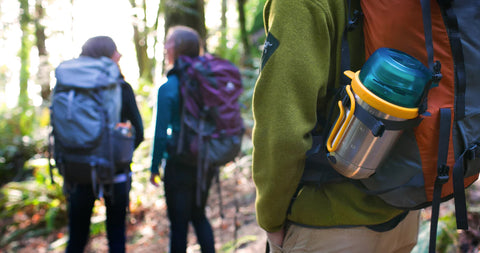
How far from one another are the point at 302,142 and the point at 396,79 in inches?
15.6

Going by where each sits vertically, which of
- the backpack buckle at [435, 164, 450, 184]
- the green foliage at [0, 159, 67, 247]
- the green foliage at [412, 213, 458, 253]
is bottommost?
the green foliage at [0, 159, 67, 247]

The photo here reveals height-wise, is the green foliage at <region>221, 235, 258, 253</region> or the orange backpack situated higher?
the orange backpack

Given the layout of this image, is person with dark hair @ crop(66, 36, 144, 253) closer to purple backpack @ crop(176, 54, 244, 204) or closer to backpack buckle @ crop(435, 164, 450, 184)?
purple backpack @ crop(176, 54, 244, 204)

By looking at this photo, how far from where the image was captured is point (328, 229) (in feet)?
4.72

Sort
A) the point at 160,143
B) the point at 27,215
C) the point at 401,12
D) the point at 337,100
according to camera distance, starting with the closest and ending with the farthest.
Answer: the point at 401,12, the point at 337,100, the point at 160,143, the point at 27,215

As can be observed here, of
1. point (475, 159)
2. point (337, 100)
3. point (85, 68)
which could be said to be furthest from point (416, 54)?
point (85, 68)

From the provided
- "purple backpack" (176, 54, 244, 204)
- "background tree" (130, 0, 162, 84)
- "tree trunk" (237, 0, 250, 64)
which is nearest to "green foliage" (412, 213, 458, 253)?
"purple backpack" (176, 54, 244, 204)

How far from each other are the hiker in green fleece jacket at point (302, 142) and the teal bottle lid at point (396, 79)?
22 cm

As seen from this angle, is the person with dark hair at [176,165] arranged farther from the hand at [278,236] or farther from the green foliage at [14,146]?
the green foliage at [14,146]

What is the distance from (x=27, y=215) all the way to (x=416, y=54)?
6.59 metres

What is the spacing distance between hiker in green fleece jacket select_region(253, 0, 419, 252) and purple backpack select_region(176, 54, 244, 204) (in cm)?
159

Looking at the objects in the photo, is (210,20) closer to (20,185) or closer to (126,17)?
(126,17)

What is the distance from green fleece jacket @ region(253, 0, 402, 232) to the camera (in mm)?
1337

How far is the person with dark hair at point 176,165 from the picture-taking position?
3.02 m
